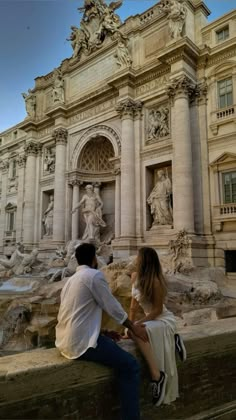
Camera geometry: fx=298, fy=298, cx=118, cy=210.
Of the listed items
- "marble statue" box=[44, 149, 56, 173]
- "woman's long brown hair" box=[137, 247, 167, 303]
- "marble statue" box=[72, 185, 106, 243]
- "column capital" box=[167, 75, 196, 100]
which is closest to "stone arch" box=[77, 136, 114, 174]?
"marble statue" box=[72, 185, 106, 243]

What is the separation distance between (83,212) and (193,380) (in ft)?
47.5

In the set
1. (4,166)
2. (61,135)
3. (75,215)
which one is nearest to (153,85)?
(61,135)

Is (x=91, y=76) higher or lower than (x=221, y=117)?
higher

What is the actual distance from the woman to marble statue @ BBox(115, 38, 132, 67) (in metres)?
15.4

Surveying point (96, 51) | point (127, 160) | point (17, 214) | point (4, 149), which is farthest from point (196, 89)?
point (4, 149)

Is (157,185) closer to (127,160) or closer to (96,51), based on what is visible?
(127,160)

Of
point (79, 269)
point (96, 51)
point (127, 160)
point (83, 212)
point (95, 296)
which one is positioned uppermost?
point (96, 51)

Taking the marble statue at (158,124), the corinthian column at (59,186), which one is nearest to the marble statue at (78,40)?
the corinthian column at (59,186)

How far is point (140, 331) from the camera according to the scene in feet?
7.68

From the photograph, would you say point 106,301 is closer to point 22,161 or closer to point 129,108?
point 129,108

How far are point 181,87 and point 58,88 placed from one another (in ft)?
31.4

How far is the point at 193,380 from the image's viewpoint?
2805 millimetres

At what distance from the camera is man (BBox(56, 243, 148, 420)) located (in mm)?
2129

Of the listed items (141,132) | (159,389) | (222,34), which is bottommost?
(159,389)
